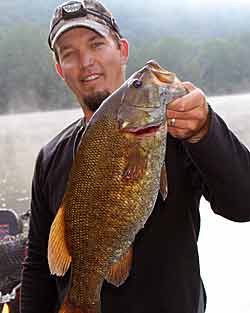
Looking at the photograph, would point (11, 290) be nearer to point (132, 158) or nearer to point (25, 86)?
point (132, 158)

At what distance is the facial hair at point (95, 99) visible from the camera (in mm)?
2244

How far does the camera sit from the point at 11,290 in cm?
377

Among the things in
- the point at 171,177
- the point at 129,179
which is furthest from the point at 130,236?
the point at 171,177

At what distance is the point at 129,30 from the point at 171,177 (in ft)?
160

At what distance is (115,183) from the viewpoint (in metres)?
1.51

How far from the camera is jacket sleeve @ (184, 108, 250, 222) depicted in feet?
5.06

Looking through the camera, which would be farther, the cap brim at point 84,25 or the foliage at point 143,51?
the foliage at point 143,51

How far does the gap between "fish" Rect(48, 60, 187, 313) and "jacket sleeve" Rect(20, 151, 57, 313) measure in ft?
2.30

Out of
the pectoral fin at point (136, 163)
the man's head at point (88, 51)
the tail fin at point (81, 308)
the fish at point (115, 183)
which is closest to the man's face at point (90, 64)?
the man's head at point (88, 51)

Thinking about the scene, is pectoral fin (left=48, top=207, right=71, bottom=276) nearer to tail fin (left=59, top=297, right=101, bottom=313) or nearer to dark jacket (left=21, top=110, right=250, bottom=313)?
tail fin (left=59, top=297, right=101, bottom=313)

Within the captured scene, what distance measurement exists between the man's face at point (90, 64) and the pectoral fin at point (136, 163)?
0.82 m

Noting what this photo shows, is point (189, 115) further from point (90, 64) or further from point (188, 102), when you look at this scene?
point (90, 64)

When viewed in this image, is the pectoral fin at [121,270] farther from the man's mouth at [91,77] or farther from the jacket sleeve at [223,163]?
the man's mouth at [91,77]

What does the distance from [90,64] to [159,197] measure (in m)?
0.75
